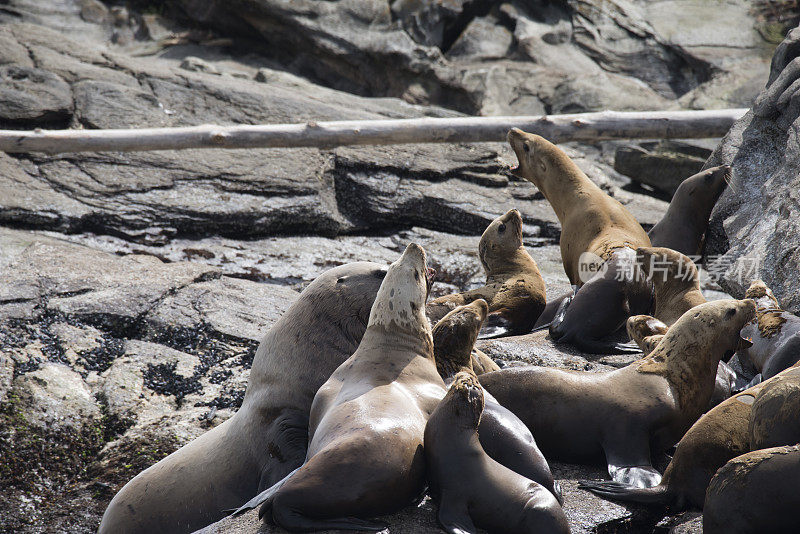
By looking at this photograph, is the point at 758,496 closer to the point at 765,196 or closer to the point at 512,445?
the point at 512,445

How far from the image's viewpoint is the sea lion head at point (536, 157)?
7.34 m

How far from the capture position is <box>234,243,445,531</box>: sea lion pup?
9.66 feet

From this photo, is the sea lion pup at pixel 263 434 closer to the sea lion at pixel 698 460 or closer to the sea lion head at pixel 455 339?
the sea lion head at pixel 455 339

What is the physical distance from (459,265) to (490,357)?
309 cm

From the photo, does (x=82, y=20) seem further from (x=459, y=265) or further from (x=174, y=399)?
(x=174, y=399)

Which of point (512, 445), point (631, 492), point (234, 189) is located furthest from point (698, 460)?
point (234, 189)

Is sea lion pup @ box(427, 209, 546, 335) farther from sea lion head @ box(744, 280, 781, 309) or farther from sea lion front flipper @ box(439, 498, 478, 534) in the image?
sea lion front flipper @ box(439, 498, 478, 534)

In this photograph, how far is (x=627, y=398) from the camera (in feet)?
12.8

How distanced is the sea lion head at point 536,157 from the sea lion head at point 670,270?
1.96 m

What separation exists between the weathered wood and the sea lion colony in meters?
3.95

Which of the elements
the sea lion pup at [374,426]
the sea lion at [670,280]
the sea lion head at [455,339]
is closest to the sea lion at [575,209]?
the sea lion at [670,280]

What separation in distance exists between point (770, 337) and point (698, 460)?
5.32ft

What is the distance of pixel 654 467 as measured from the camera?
377 cm

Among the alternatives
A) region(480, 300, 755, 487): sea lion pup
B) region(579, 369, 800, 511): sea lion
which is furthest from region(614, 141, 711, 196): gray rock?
region(579, 369, 800, 511): sea lion
